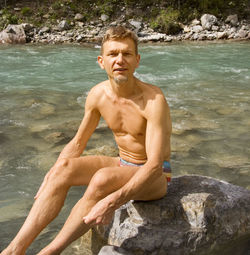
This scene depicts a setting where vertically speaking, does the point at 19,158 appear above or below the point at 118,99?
below

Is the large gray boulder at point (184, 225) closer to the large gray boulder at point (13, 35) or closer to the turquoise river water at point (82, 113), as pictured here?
the turquoise river water at point (82, 113)

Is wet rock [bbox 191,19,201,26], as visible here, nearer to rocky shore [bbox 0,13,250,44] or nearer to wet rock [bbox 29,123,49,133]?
rocky shore [bbox 0,13,250,44]

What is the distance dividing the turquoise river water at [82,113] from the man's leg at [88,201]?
55 cm

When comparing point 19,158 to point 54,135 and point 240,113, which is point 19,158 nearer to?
point 54,135

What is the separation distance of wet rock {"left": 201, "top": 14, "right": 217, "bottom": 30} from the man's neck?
16930 mm

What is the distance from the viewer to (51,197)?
2.50 m

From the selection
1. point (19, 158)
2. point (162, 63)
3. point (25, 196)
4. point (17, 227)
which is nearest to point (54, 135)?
point (19, 158)

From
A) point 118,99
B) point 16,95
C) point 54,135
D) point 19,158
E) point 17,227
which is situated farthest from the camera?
point 16,95

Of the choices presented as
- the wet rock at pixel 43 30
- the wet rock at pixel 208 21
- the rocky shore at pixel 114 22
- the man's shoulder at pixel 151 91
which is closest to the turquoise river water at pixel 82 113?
the man's shoulder at pixel 151 91

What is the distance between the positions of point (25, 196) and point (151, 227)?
1.73 m

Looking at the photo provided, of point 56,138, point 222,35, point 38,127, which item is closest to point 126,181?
point 56,138

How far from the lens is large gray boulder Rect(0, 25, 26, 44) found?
16906mm

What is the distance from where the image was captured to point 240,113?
21.7 feet

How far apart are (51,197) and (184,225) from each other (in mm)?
977
